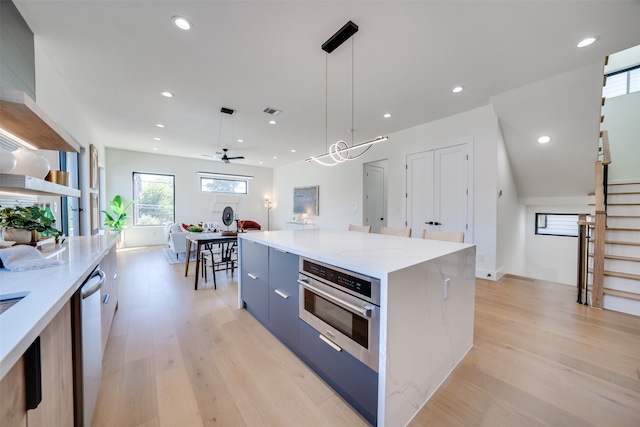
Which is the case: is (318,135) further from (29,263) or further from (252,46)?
(29,263)

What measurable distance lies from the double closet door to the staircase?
152 centimetres

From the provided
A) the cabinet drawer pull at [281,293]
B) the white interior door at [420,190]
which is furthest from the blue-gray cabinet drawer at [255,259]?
the white interior door at [420,190]

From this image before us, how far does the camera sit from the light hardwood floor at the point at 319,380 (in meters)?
1.37

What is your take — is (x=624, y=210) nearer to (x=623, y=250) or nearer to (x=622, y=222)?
(x=622, y=222)

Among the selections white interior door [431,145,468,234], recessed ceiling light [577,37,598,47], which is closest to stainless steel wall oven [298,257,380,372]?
recessed ceiling light [577,37,598,47]

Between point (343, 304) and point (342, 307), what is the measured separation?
0.05 meters

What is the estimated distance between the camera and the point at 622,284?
277cm

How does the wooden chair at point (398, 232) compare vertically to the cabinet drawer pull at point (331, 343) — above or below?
above

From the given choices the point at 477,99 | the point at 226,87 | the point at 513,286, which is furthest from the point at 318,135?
the point at 513,286

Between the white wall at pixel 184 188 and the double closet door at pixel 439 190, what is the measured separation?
6.04m

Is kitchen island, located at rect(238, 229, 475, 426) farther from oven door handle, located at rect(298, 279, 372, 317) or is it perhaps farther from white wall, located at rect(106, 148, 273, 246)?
white wall, located at rect(106, 148, 273, 246)

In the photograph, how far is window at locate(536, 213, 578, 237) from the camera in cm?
473

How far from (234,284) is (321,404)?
262cm

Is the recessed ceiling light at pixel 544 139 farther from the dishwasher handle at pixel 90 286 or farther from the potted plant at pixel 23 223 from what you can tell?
the potted plant at pixel 23 223
